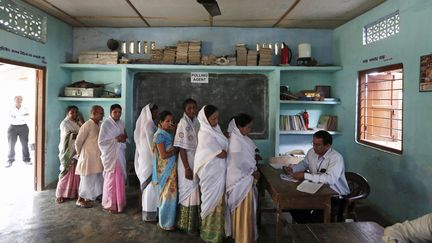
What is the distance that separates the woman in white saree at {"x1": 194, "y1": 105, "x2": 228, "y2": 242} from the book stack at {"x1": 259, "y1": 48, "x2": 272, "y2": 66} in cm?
238

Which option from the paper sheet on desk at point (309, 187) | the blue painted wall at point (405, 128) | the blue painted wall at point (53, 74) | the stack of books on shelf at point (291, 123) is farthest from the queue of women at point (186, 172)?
the stack of books on shelf at point (291, 123)

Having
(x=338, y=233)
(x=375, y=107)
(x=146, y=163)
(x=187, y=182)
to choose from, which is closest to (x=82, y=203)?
(x=146, y=163)

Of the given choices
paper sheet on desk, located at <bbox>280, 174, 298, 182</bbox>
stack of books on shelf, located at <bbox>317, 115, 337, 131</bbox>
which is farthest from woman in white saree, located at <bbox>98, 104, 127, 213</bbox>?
stack of books on shelf, located at <bbox>317, 115, 337, 131</bbox>

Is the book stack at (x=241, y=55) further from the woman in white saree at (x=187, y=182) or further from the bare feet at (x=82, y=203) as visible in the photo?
the bare feet at (x=82, y=203)

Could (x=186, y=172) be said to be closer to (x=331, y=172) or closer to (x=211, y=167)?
(x=211, y=167)

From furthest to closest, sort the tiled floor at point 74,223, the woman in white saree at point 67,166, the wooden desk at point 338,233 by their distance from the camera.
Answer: the woman in white saree at point 67,166, the tiled floor at point 74,223, the wooden desk at point 338,233

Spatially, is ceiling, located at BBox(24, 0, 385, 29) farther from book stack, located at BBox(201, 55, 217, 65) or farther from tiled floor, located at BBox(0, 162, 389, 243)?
tiled floor, located at BBox(0, 162, 389, 243)

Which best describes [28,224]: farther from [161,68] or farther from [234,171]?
[161,68]

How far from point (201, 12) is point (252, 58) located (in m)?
1.13

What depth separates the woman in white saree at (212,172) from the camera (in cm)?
303

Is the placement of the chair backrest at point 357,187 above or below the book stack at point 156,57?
below

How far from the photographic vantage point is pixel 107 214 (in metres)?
4.00

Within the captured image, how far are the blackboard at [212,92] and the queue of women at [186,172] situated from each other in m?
1.31

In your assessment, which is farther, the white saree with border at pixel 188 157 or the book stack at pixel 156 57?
the book stack at pixel 156 57
